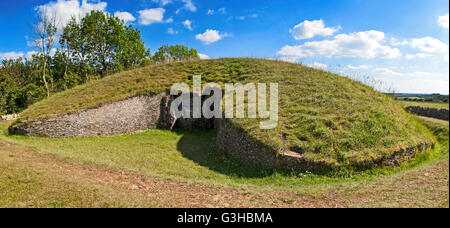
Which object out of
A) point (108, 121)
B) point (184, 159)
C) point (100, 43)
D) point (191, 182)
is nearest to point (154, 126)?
point (108, 121)

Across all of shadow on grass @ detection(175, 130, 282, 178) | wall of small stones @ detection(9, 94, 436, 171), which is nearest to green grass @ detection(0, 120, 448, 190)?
shadow on grass @ detection(175, 130, 282, 178)

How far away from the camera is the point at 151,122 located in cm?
1446

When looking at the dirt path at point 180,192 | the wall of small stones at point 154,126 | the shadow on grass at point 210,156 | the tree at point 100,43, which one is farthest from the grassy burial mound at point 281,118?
the tree at point 100,43

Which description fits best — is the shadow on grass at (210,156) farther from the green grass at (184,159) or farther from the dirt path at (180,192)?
the dirt path at (180,192)

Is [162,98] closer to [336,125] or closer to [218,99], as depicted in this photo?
[218,99]

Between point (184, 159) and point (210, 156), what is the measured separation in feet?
3.91

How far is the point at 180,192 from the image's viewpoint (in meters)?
6.25

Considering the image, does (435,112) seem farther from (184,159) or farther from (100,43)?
(100,43)

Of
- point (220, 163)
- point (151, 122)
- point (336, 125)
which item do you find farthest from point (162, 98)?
point (336, 125)

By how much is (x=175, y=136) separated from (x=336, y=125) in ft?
A: 28.4

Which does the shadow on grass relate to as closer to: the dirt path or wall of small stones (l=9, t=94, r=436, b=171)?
wall of small stones (l=9, t=94, r=436, b=171)

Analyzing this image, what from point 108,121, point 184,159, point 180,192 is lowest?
point 180,192

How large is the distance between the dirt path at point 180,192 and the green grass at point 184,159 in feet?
1.93

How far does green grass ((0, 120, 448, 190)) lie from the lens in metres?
7.21
